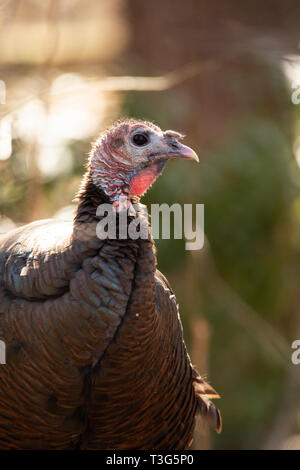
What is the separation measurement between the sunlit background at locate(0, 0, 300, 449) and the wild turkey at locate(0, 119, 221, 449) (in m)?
1.30

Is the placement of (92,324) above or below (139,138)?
below

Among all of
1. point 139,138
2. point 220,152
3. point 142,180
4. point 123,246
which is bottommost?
point 123,246

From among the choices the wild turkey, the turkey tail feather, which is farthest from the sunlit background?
the wild turkey

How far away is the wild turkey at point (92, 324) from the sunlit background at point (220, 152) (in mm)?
1301

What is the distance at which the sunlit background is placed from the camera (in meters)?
4.06

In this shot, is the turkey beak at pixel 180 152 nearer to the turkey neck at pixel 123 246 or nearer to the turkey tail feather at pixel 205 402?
the turkey neck at pixel 123 246

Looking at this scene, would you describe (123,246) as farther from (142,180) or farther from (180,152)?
(180,152)

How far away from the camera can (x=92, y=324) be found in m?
2.09

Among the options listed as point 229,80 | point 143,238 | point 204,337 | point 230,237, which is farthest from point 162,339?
point 229,80

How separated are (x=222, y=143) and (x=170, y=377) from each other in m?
2.79

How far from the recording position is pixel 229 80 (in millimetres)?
5250

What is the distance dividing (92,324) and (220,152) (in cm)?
287

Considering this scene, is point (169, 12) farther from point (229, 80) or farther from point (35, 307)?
point (35, 307)

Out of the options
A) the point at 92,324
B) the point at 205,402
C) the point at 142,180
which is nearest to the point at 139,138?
the point at 142,180
